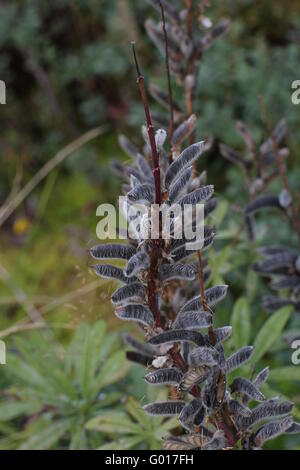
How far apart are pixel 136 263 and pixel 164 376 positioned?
203 millimetres

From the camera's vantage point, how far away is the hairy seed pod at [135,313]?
2.92 ft

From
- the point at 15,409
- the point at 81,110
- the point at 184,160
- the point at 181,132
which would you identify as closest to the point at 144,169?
the point at 181,132

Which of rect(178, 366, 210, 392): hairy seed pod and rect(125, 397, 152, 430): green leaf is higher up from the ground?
rect(125, 397, 152, 430): green leaf

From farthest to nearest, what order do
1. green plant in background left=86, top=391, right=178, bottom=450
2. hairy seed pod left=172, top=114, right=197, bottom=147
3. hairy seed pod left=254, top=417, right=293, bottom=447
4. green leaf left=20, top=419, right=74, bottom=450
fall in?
green leaf left=20, top=419, right=74, bottom=450, green plant in background left=86, top=391, right=178, bottom=450, hairy seed pod left=172, top=114, right=197, bottom=147, hairy seed pod left=254, top=417, right=293, bottom=447

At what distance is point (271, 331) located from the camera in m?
1.39

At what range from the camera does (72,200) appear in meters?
2.69

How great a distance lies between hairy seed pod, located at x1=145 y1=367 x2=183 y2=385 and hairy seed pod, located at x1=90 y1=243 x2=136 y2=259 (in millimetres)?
191

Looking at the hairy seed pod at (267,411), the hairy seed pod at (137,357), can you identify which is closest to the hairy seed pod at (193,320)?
the hairy seed pod at (267,411)

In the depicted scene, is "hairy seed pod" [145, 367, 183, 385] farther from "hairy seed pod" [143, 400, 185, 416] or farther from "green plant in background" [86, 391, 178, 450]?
"green plant in background" [86, 391, 178, 450]

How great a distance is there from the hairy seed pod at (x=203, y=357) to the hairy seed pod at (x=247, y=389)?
0.09 meters

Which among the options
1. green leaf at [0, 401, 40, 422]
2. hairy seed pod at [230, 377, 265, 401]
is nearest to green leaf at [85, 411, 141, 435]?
green leaf at [0, 401, 40, 422]

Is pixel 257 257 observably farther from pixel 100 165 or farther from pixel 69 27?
pixel 69 27

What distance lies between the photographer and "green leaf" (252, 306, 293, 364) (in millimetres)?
1378

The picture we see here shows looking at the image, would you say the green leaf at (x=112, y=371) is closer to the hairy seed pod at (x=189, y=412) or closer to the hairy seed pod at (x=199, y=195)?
the hairy seed pod at (x=189, y=412)
